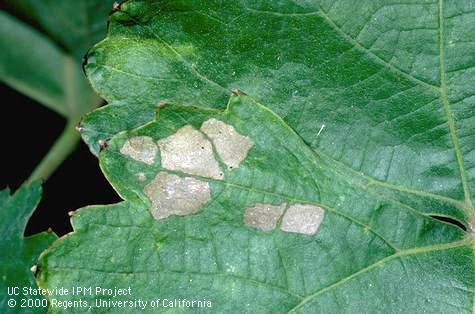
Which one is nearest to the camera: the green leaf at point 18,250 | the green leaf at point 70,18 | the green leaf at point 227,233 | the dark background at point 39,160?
the green leaf at point 227,233

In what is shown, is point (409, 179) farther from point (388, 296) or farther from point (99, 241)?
point (99, 241)

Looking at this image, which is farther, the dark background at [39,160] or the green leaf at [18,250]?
the dark background at [39,160]

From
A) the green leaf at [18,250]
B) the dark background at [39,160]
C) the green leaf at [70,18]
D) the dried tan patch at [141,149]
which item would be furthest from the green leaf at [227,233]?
the green leaf at [70,18]

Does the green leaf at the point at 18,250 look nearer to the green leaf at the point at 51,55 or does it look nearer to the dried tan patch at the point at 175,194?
the dried tan patch at the point at 175,194

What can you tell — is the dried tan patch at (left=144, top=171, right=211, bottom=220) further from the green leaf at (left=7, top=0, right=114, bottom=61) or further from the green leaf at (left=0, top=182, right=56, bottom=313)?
the green leaf at (left=7, top=0, right=114, bottom=61)

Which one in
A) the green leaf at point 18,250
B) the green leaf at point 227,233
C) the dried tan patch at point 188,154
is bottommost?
the green leaf at point 18,250

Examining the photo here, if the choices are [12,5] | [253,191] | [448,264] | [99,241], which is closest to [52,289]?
[99,241]

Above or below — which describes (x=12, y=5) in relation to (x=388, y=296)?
above

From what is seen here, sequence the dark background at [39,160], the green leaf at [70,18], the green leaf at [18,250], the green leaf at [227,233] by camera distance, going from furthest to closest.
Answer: the green leaf at [70,18] → the dark background at [39,160] → the green leaf at [18,250] → the green leaf at [227,233]
